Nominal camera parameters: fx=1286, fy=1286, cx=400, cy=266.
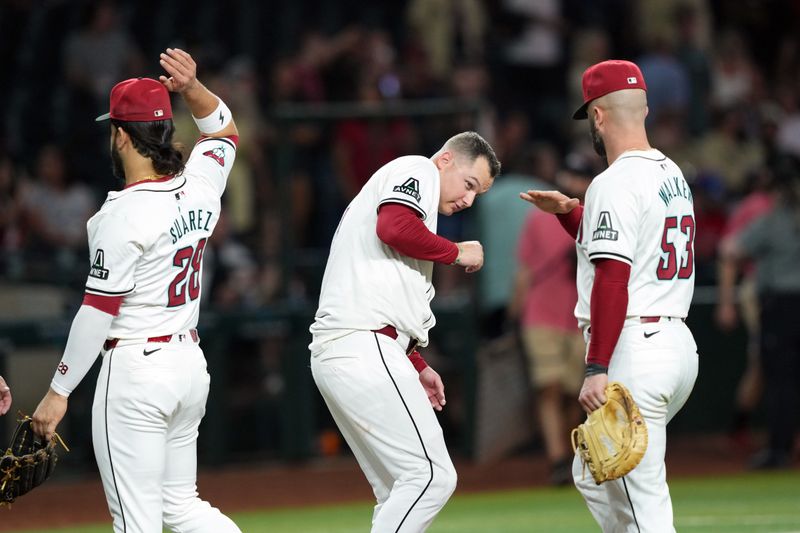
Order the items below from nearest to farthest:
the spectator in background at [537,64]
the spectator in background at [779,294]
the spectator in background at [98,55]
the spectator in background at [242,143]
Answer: the spectator in background at [779,294] → the spectator in background at [242,143] → the spectator in background at [98,55] → the spectator in background at [537,64]

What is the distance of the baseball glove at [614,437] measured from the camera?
471 centimetres

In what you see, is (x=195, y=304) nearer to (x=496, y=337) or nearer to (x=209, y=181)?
(x=209, y=181)

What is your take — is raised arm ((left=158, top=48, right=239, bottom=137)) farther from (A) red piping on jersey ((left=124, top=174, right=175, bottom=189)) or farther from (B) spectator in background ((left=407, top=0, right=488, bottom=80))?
(B) spectator in background ((left=407, top=0, right=488, bottom=80))

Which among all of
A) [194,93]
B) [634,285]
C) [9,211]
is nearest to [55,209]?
[9,211]

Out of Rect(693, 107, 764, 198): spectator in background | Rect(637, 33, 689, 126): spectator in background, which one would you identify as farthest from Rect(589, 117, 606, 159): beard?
Rect(693, 107, 764, 198): spectator in background

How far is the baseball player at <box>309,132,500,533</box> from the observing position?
202 inches

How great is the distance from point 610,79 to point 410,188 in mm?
918

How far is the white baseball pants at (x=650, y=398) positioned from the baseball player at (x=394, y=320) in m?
0.68

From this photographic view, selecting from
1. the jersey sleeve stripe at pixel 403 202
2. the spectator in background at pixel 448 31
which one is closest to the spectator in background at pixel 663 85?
the spectator in background at pixel 448 31

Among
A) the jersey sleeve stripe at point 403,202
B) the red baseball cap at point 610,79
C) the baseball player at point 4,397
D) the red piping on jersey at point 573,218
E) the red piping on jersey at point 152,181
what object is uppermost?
the red baseball cap at point 610,79

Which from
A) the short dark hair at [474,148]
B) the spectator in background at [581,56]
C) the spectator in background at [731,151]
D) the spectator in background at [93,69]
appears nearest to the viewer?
the short dark hair at [474,148]

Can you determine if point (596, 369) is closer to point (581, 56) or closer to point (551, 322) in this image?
point (551, 322)

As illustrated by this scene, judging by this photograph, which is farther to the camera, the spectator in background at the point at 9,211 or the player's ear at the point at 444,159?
the spectator in background at the point at 9,211

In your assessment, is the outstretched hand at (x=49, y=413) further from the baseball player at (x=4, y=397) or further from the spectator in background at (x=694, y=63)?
the spectator in background at (x=694, y=63)
